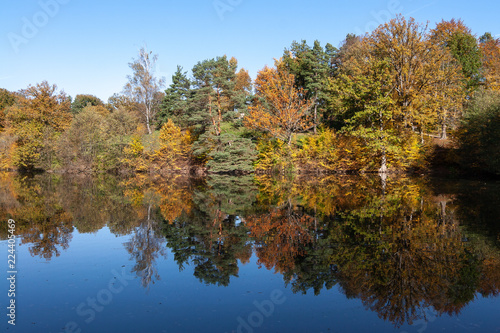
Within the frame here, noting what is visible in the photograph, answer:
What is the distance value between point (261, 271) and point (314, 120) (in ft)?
121

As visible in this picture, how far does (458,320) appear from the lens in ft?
15.5

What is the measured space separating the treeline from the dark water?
1798 centimetres

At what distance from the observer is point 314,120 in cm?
4203

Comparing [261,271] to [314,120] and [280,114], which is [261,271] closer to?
[280,114]

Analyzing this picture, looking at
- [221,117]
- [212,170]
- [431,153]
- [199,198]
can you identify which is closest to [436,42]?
[431,153]

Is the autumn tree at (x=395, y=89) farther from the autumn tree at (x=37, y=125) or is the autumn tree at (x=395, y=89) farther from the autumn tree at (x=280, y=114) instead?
the autumn tree at (x=37, y=125)

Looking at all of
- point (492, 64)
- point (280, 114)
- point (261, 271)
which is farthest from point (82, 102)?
point (261, 271)

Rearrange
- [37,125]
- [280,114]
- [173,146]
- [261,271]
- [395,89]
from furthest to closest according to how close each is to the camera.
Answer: [37,125] < [173,146] < [280,114] < [395,89] < [261,271]

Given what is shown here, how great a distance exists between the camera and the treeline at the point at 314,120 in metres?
29.2

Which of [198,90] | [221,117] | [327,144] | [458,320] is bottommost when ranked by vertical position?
[458,320]

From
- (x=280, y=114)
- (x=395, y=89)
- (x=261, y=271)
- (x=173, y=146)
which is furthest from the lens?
(x=173, y=146)

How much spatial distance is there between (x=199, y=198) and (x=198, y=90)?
62.5 feet

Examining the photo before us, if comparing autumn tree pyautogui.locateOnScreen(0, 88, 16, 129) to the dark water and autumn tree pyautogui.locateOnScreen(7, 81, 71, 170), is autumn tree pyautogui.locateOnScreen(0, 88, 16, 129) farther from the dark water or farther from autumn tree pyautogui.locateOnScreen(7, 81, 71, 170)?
the dark water

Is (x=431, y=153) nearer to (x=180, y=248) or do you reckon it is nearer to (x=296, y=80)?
(x=296, y=80)
